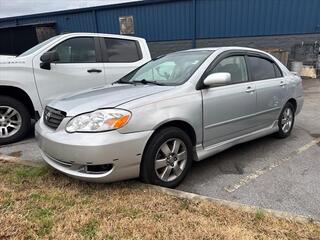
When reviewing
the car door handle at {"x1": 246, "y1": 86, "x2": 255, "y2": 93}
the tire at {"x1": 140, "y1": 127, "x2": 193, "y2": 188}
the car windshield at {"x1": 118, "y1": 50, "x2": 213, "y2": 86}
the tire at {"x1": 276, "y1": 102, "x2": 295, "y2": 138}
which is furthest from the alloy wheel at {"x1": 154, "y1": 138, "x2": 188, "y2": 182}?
the tire at {"x1": 276, "y1": 102, "x2": 295, "y2": 138}

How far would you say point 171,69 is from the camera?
416 cm

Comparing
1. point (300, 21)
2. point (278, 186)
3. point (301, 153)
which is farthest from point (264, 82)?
point (300, 21)

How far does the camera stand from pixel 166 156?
135 inches

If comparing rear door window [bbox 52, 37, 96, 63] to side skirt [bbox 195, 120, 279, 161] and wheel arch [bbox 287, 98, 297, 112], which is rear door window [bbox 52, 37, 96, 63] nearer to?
side skirt [bbox 195, 120, 279, 161]

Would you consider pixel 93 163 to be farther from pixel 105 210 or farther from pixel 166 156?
pixel 166 156

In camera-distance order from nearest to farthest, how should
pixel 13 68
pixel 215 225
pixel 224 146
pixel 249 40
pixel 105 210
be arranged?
pixel 215 225 < pixel 105 210 < pixel 224 146 < pixel 13 68 < pixel 249 40

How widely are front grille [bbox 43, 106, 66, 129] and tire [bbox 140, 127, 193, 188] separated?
0.94 m

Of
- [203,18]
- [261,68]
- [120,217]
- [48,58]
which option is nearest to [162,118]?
[120,217]

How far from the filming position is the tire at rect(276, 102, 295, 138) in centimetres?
519

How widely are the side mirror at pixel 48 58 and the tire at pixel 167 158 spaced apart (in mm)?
2685

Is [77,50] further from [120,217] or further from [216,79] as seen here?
[120,217]

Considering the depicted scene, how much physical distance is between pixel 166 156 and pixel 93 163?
789 millimetres

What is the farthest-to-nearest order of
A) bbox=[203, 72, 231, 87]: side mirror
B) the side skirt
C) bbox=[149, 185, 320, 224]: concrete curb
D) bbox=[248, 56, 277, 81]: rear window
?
bbox=[248, 56, 277, 81]: rear window, the side skirt, bbox=[203, 72, 231, 87]: side mirror, bbox=[149, 185, 320, 224]: concrete curb

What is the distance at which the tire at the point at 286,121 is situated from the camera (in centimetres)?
519
